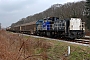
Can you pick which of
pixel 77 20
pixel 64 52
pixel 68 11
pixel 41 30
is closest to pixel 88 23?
pixel 68 11

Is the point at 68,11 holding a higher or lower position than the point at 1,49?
higher

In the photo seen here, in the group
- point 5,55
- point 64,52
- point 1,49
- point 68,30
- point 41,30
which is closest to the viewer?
point 5,55

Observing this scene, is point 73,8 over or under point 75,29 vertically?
over

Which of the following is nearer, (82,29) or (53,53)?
(53,53)

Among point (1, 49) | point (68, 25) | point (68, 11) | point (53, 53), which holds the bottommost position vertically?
point (53, 53)

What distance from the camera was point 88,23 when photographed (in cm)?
5734

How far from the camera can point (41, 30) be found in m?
30.6

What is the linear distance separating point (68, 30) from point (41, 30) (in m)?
9.42

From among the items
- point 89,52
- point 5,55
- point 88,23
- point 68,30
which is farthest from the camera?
point 88,23

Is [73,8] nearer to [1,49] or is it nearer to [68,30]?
[68,30]

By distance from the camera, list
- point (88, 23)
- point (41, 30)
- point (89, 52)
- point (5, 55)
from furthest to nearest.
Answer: point (88, 23) → point (41, 30) → point (89, 52) → point (5, 55)

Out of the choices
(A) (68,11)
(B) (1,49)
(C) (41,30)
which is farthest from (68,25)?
(A) (68,11)

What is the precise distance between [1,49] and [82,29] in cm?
1592

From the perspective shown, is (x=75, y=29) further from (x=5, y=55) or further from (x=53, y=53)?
(x=5, y=55)
